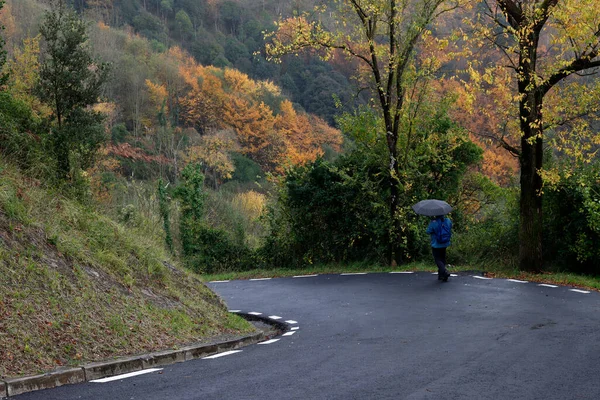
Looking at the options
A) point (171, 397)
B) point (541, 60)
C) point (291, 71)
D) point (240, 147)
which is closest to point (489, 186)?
point (541, 60)

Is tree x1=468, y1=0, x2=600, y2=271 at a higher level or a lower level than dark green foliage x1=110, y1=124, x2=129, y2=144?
lower

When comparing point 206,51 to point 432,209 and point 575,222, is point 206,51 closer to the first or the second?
point 575,222

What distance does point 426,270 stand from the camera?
21.9 m

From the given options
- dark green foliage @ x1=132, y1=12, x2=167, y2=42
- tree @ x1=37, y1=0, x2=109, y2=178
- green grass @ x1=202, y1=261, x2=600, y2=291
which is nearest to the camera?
green grass @ x1=202, y1=261, x2=600, y2=291

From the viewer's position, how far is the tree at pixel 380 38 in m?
22.6

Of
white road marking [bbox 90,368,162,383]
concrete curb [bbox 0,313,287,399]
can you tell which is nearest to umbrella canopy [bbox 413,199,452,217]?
concrete curb [bbox 0,313,287,399]

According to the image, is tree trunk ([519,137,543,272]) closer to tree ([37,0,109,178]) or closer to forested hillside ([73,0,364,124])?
tree ([37,0,109,178])

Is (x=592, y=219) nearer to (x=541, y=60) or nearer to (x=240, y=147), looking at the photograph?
(x=541, y=60)

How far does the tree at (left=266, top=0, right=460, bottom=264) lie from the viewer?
2261 centimetres

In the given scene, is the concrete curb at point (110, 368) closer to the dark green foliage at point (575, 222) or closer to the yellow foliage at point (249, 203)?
the dark green foliage at point (575, 222)

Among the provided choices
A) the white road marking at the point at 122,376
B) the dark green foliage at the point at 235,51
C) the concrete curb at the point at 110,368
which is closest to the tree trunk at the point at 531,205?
the concrete curb at the point at 110,368

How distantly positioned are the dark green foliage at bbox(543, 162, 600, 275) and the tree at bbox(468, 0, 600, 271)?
1.03 meters

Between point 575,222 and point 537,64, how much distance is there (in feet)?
16.4

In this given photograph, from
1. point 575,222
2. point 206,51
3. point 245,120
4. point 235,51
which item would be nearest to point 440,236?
→ point 575,222
